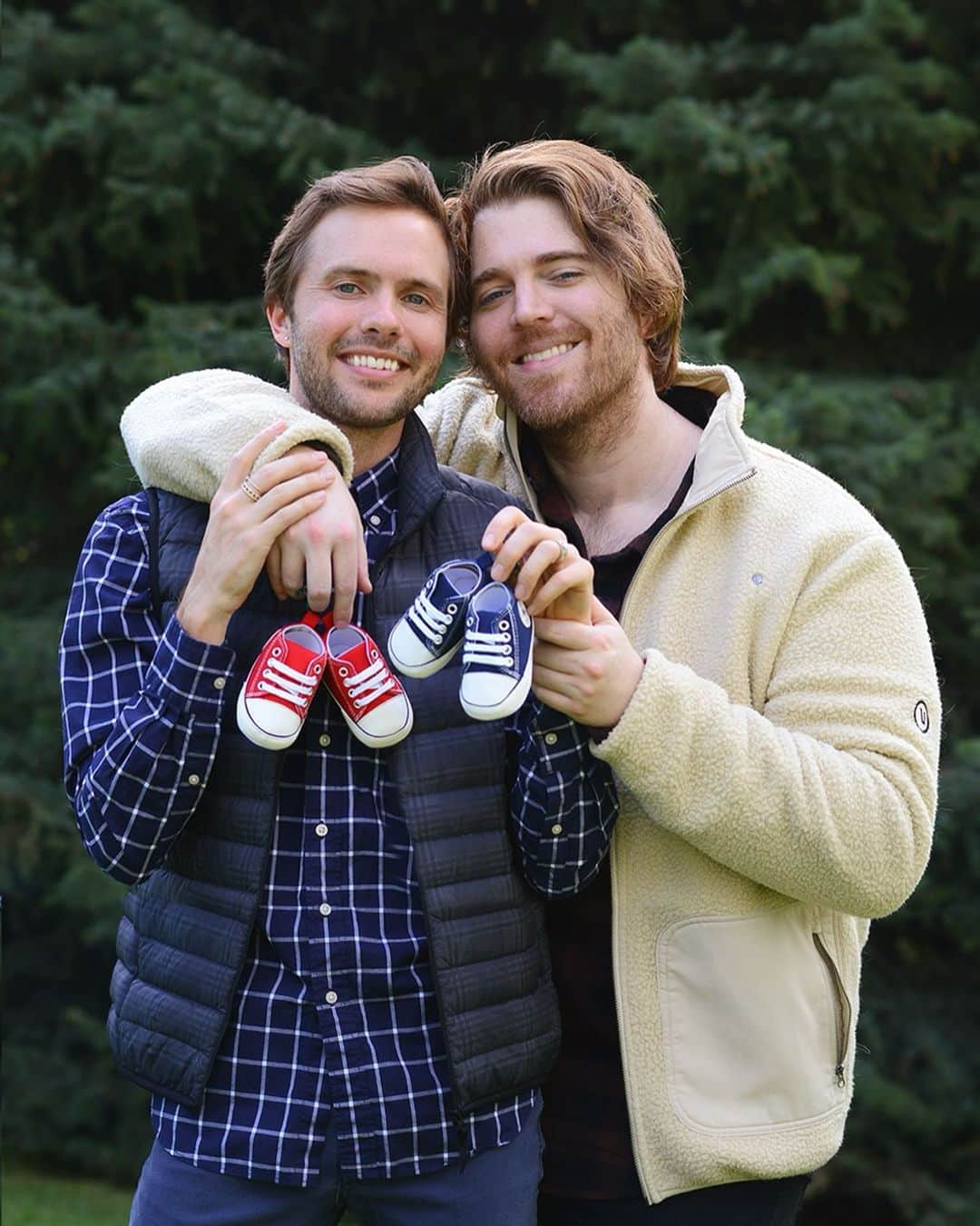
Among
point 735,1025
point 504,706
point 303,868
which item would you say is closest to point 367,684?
point 504,706

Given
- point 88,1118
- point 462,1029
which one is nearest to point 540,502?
point 462,1029

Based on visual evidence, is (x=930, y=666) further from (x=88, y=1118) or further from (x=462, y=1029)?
(x=88, y=1118)

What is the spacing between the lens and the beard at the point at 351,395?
2465 mm

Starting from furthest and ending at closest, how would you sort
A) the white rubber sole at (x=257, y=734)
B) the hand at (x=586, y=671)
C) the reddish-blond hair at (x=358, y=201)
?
the reddish-blond hair at (x=358, y=201) < the hand at (x=586, y=671) < the white rubber sole at (x=257, y=734)

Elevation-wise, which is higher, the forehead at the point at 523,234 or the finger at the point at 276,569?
the forehead at the point at 523,234

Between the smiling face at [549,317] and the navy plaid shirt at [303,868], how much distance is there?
0.65m

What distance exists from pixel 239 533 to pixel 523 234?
2.87 ft

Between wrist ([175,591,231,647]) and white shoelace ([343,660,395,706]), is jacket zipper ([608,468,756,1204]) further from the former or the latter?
wrist ([175,591,231,647])

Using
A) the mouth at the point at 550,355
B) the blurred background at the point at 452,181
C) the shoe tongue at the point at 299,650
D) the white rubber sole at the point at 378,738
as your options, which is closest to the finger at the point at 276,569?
the shoe tongue at the point at 299,650

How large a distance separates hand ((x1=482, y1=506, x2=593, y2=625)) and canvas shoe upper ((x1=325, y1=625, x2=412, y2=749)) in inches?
8.7

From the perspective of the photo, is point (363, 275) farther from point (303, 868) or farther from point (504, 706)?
point (303, 868)

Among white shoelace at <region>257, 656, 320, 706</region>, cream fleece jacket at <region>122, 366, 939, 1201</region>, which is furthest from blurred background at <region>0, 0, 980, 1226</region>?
white shoelace at <region>257, 656, 320, 706</region>

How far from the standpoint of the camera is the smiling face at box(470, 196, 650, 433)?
265 cm

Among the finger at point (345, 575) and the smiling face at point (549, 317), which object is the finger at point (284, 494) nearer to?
the finger at point (345, 575)
